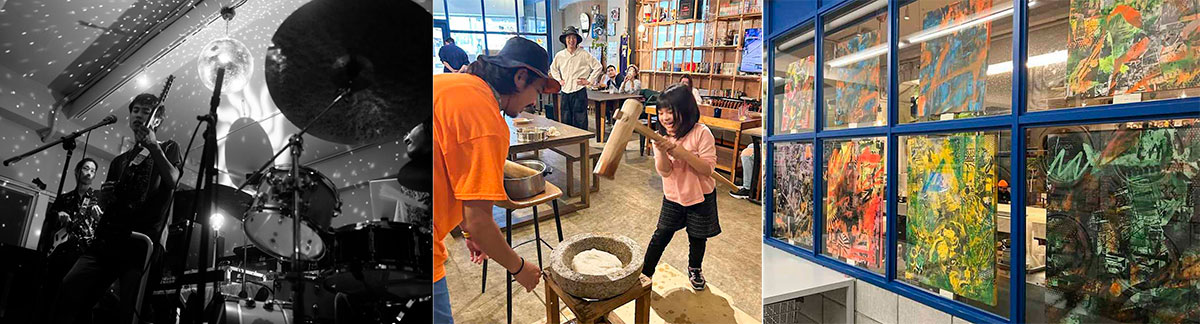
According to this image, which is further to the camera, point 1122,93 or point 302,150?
point 302,150

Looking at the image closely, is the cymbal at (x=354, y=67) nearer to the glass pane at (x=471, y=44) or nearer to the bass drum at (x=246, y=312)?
the glass pane at (x=471, y=44)

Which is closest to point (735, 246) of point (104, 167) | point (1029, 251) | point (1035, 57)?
point (1029, 251)

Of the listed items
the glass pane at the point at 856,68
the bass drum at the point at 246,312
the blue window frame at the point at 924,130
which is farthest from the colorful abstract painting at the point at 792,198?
the bass drum at the point at 246,312

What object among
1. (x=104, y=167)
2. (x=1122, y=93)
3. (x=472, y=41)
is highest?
(x=472, y=41)

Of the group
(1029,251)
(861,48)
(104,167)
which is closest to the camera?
(1029,251)

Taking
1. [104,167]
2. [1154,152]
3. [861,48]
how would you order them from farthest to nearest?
1. [861,48]
2. [104,167]
3. [1154,152]

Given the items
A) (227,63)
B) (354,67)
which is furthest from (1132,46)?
(227,63)

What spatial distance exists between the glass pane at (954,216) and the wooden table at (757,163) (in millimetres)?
322

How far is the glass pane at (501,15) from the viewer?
39.5 inches

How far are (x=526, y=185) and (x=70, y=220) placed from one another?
37.8 inches

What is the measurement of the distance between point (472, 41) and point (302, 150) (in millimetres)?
475

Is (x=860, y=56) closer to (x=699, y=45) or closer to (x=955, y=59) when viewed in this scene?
(x=955, y=59)

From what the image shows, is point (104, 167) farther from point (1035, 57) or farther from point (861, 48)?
point (1035, 57)

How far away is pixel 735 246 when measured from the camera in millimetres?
1202
